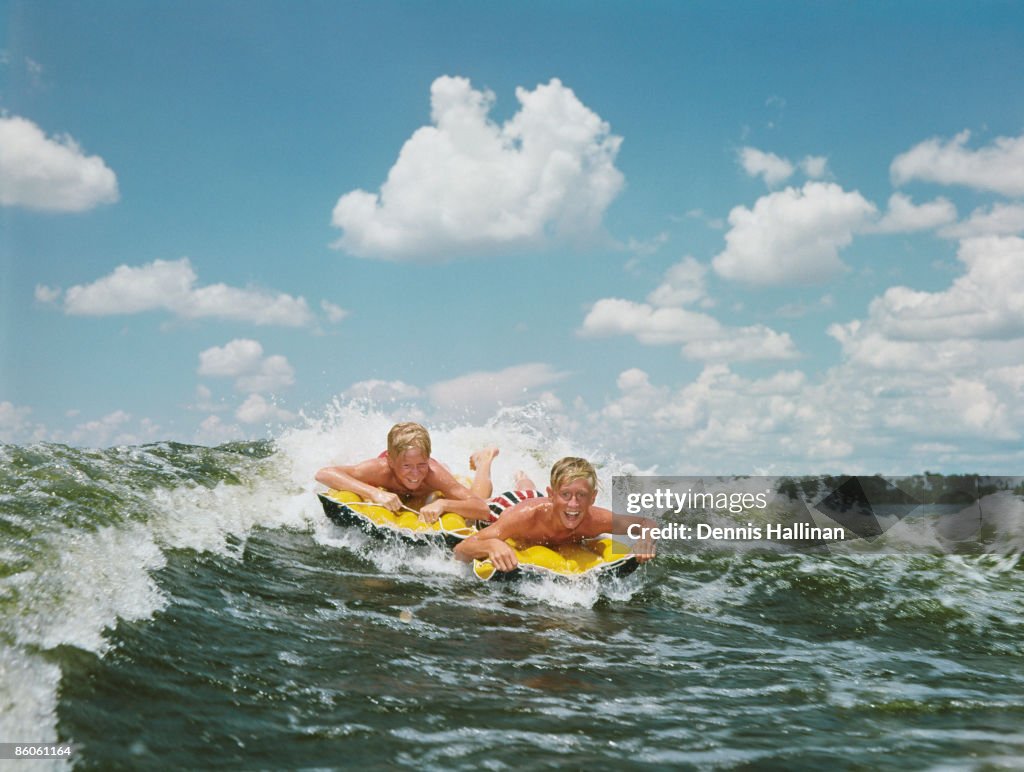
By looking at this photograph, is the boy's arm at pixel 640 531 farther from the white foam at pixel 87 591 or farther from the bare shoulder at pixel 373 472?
the white foam at pixel 87 591

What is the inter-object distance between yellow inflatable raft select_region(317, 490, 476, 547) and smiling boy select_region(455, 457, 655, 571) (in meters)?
0.76

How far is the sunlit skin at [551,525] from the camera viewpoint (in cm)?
824

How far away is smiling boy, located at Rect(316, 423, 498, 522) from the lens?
1025 cm

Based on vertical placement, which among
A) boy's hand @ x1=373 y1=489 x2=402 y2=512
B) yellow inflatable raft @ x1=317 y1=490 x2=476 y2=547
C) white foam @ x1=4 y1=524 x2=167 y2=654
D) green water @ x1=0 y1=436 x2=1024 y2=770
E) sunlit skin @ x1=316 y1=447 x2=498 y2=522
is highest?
sunlit skin @ x1=316 y1=447 x2=498 y2=522

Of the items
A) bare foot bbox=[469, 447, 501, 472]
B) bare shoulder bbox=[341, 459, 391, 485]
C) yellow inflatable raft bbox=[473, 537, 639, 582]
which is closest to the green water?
yellow inflatable raft bbox=[473, 537, 639, 582]

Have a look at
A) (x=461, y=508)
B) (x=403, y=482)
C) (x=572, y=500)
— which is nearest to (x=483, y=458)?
(x=403, y=482)

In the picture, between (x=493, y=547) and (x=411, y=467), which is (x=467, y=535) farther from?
(x=493, y=547)

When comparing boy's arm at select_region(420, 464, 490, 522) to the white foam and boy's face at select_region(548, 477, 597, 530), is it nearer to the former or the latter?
boy's face at select_region(548, 477, 597, 530)

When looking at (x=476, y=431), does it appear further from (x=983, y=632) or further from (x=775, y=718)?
(x=775, y=718)

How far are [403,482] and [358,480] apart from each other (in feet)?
2.23

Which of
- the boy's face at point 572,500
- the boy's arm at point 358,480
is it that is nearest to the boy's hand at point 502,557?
the boy's face at point 572,500

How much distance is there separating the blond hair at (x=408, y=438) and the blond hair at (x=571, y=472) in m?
2.63

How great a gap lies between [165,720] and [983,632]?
777 centimetres

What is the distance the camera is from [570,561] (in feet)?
28.3
